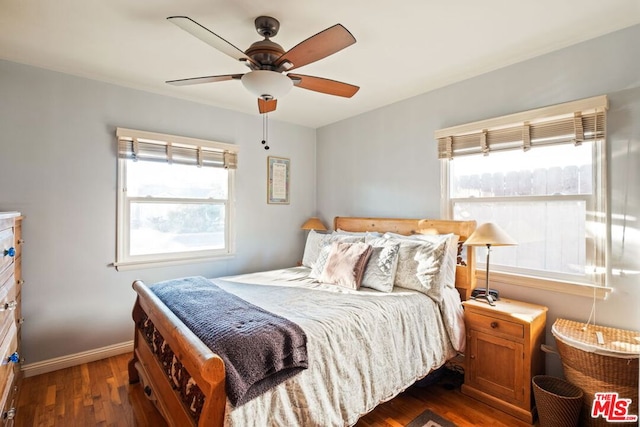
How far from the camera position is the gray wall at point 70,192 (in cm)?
257

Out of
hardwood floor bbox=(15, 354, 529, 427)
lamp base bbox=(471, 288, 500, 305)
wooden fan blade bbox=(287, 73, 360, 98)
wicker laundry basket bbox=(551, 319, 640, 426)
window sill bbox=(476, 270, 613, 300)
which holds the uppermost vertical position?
wooden fan blade bbox=(287, 73, 360, 98)

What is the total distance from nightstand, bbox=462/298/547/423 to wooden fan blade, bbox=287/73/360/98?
183 centimetres

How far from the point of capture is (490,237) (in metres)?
2.28

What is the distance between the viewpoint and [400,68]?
2654 mm

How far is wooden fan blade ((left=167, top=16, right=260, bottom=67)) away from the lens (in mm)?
1476

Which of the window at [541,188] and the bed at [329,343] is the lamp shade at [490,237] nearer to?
the bed at [329,343]

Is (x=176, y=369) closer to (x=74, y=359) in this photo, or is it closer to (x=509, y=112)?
(x=74, y=359)

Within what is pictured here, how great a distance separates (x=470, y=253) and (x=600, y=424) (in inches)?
48.5

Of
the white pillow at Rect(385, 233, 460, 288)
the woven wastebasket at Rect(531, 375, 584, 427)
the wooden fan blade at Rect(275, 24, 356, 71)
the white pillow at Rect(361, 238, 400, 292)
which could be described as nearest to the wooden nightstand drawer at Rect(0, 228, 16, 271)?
the wooden fan blade at Rect(275, 24, 356, 71)

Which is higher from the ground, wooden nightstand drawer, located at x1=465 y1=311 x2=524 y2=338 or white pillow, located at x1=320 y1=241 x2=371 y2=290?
white pillow, located at x1=320 y1=241 x2=371 y2=290

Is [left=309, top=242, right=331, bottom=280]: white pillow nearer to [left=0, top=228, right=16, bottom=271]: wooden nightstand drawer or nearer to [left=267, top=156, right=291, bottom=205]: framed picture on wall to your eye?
[left=267, top=156, right=291, bottom=205]: framed picture on wall

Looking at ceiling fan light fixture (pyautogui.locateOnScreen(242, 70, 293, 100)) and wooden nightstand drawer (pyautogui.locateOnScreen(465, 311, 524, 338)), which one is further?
wooden nightstand drawer (pyautogui.locateOnScreen(465, 311, 524, 338))

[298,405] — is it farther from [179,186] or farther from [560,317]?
[179,186]

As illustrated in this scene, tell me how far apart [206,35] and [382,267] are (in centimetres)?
194
